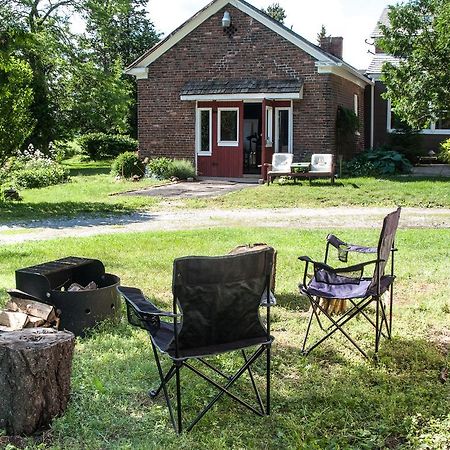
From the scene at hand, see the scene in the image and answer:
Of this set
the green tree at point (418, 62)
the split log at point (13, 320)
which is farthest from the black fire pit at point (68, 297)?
the green tree at point (418, 62)

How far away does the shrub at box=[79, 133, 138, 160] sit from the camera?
36.7m

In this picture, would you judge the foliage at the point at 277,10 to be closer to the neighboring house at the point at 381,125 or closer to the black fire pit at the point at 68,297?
the neighboring house at the point at 381,125

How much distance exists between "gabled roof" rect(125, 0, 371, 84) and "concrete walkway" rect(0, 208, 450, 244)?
7687mm

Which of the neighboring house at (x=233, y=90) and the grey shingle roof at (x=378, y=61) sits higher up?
the grey shingle roof at (x=378, y=61)

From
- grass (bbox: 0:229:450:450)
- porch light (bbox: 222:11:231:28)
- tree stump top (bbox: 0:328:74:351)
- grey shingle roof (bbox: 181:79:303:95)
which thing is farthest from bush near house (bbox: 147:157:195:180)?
tree stump top (bbox: 0:328:74:351)

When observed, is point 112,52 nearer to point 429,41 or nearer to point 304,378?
point 429,41

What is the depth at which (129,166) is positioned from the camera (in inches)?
912

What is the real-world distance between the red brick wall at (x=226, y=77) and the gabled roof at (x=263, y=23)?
156 mm

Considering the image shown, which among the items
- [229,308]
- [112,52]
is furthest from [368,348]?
[112,52]

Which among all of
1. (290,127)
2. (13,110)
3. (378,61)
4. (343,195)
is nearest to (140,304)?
(13,110)

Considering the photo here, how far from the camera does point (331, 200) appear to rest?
1662 cm

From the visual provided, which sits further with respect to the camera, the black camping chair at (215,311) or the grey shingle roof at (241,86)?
the grey shingle roof at (241,86)

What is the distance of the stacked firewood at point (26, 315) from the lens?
5593mm

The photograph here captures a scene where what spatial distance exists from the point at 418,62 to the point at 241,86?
5.42 meters
